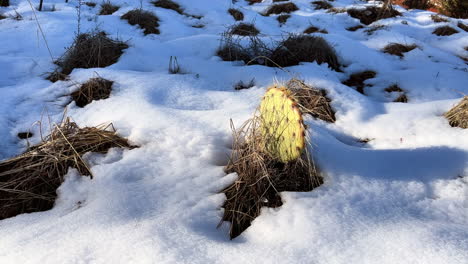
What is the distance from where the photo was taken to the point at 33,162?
1.73m

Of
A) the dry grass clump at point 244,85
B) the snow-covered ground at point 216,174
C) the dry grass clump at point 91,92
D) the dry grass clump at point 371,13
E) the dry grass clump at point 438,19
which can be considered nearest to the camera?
the snow-covered ground at point 216,174

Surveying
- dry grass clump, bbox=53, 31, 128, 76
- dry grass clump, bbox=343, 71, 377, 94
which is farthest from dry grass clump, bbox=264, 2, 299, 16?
dry grass clump, bbox=53, 31, 128, 76

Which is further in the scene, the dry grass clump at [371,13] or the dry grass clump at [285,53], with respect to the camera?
the dry grass clump at [371,13]

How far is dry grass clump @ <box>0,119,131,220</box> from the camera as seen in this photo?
1569 mm

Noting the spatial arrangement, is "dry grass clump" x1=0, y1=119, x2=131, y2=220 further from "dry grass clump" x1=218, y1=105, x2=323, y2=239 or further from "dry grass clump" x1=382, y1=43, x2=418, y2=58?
"dry grass clump" x1=382, y1=43, x2=418, y2=58

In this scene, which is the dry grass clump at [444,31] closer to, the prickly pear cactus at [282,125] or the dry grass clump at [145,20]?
the dry grass clump at [145,20]

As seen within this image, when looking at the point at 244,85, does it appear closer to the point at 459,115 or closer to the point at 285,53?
the point at 285,53

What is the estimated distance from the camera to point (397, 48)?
4.23m

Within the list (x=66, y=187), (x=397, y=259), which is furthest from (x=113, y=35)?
(x=397, y=259)

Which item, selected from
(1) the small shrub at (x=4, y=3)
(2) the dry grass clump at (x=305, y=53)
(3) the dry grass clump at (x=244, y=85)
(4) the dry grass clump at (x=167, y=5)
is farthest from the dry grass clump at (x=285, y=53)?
(1) the small shrub at (x=4, y=3)

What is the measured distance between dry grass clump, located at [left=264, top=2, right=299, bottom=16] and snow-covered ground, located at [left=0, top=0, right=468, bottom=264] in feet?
12.5

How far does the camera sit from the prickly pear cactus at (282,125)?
4.59 ft

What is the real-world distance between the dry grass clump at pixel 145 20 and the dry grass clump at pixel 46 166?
3048 millimetres

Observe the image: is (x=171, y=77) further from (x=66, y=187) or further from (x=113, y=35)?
(x=113, y=35)
